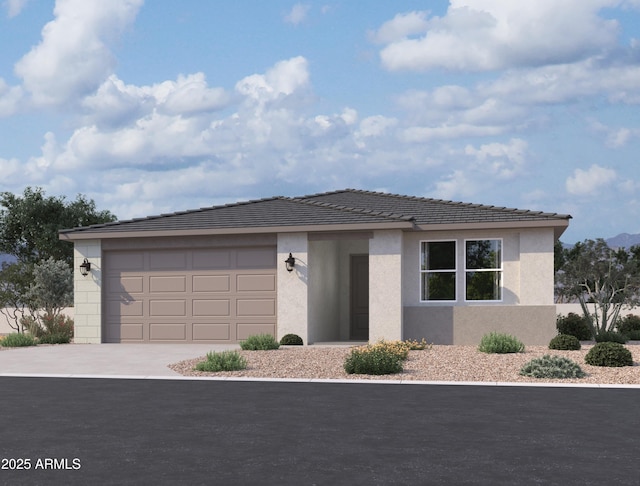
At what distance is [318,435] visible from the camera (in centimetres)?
912

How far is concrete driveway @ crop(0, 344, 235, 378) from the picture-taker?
53.5ft

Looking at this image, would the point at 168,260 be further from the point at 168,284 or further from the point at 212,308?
the point at 212,308

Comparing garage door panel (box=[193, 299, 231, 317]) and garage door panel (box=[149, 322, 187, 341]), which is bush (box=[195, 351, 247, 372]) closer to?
garage door panel (box=[193, 299, 231, 317])

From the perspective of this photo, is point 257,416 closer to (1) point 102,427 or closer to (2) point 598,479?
(1) point 102,427

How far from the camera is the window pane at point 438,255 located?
2317cm

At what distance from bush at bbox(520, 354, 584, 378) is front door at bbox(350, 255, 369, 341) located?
10919 mm

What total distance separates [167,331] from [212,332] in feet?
4.84

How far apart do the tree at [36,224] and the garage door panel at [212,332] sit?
76.9ft

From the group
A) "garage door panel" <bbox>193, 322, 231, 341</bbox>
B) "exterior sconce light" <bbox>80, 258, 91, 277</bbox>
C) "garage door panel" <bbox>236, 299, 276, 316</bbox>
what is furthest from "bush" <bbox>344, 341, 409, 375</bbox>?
"exterior sconce light" <bbox>80, 258, 91, 277</bbox>

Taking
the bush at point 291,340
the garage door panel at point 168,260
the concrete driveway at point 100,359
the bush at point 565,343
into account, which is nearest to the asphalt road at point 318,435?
the concrete driveway at point 100,359

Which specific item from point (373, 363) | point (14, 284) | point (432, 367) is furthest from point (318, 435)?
point (14, 284)

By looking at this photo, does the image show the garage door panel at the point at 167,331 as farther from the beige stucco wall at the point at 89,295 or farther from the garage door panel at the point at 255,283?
the garage door panel at the point at 255,283

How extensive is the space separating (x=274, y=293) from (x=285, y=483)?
643 inches

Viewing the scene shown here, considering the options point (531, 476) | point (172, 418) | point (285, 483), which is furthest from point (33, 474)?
point (531, 476)
